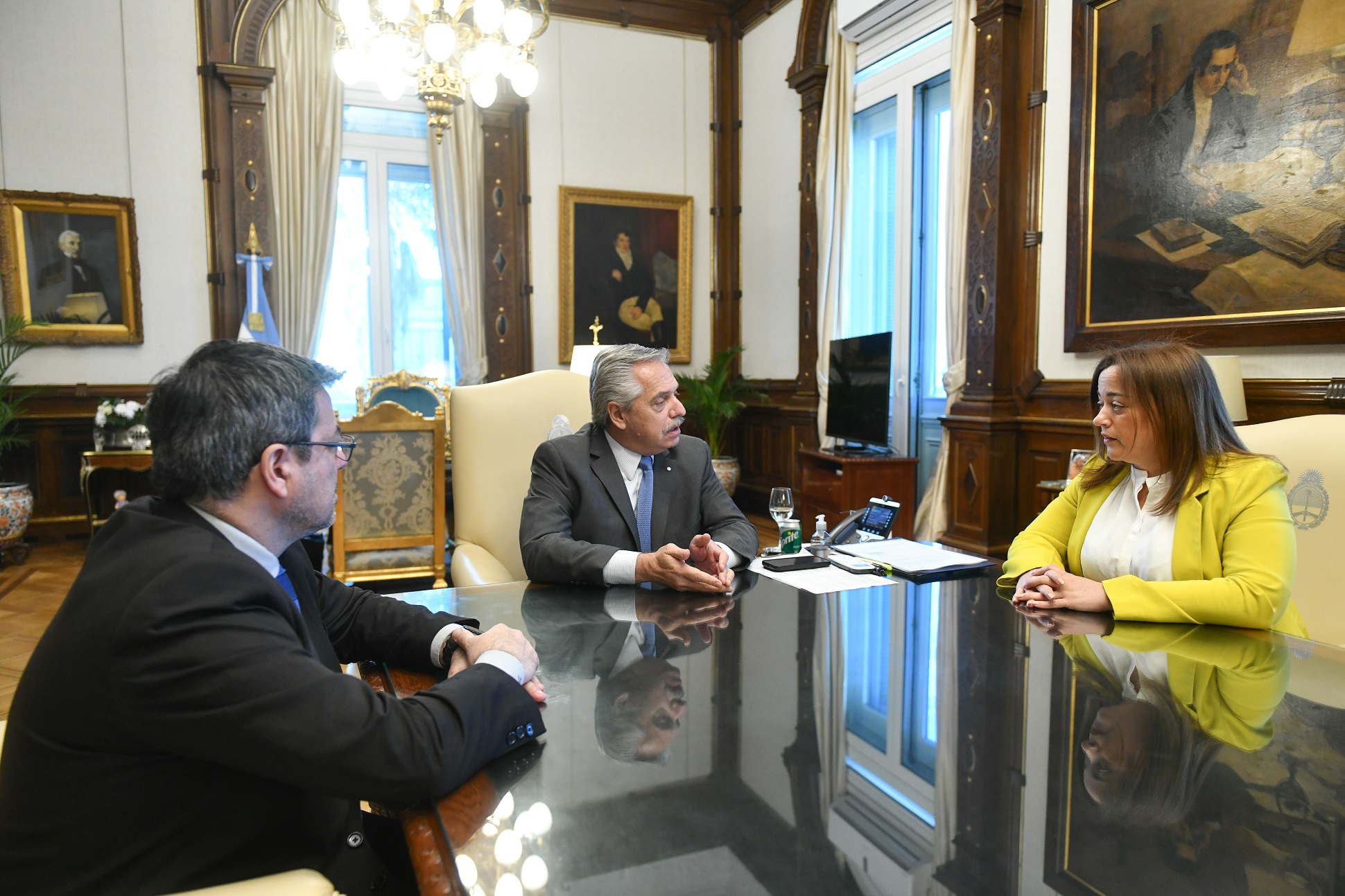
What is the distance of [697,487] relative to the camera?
2430 mm

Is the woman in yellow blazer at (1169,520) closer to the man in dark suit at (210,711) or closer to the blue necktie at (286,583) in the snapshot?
the man in dark suit at (210,711)

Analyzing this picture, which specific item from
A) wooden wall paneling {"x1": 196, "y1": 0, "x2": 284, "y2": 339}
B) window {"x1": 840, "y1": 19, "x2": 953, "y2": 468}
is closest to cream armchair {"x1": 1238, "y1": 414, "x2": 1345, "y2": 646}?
window {"x1": 840, "y1": 19, "x2": 953, "y2": 468}

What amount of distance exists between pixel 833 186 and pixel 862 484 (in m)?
2.32

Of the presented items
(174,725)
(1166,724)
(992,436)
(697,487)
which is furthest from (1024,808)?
(992,436)

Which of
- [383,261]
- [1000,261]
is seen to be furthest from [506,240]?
[1000,261]

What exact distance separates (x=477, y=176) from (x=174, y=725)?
661 cm

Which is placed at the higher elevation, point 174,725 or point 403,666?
point 174,725

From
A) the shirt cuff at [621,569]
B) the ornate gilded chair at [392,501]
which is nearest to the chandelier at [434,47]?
the ornate gilded chair at [392,501]

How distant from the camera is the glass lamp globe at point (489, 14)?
3.92 m

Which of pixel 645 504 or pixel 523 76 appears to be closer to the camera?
pixel 645 504

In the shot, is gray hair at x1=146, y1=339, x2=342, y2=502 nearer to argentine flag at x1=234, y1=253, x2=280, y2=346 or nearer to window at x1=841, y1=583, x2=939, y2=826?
window at x1=841, y1=583, x2=939, y2=826

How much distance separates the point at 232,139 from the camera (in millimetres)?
6312

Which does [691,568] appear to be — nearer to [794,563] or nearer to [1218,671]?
[794,563]

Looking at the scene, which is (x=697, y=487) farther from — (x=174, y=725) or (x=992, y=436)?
(x=992, y=436)
